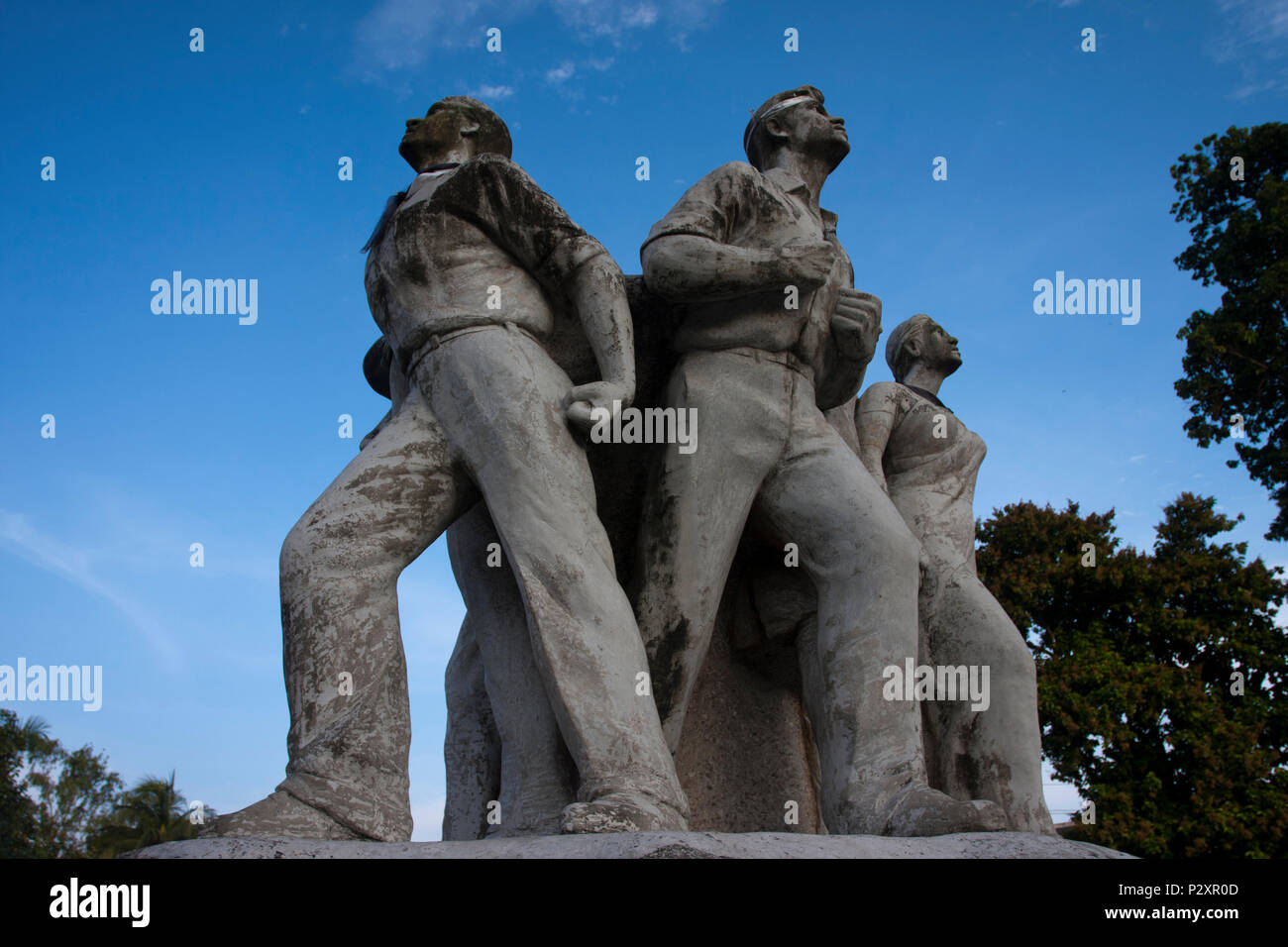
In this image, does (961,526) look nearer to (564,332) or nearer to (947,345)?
(947,345)

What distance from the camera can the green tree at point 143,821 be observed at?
27.4 meters

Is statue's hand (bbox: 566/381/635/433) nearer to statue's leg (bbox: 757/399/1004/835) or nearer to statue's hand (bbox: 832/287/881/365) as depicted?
statue's leg (bbox: 757/399/1004/835)

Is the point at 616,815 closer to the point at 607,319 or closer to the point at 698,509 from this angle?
the point at 698,509

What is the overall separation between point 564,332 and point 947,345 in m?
2.41

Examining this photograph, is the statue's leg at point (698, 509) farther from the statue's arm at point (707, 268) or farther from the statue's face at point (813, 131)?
the statue's face at point (813, 131)

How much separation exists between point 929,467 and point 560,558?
94.3 inches

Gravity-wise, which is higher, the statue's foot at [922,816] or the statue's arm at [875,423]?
the statue's arm at [875,423]

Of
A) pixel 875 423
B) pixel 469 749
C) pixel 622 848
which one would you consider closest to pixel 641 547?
pixel 469 749

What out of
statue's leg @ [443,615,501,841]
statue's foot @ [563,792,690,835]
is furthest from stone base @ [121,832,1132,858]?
statue's leg @ [443,615,501,841]

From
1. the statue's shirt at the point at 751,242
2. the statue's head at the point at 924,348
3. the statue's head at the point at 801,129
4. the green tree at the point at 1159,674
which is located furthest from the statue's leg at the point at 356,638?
the green tree at the point at 1159,674

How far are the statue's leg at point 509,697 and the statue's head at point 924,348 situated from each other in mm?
2690

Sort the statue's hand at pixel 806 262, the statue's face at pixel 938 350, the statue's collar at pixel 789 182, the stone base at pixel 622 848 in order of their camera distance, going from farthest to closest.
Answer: the statue's face at pixel 938 350 → the statue's collar at pixel 789 182 → the statue's hand at pixel 806 262 → the stone base at pixel 622 848
